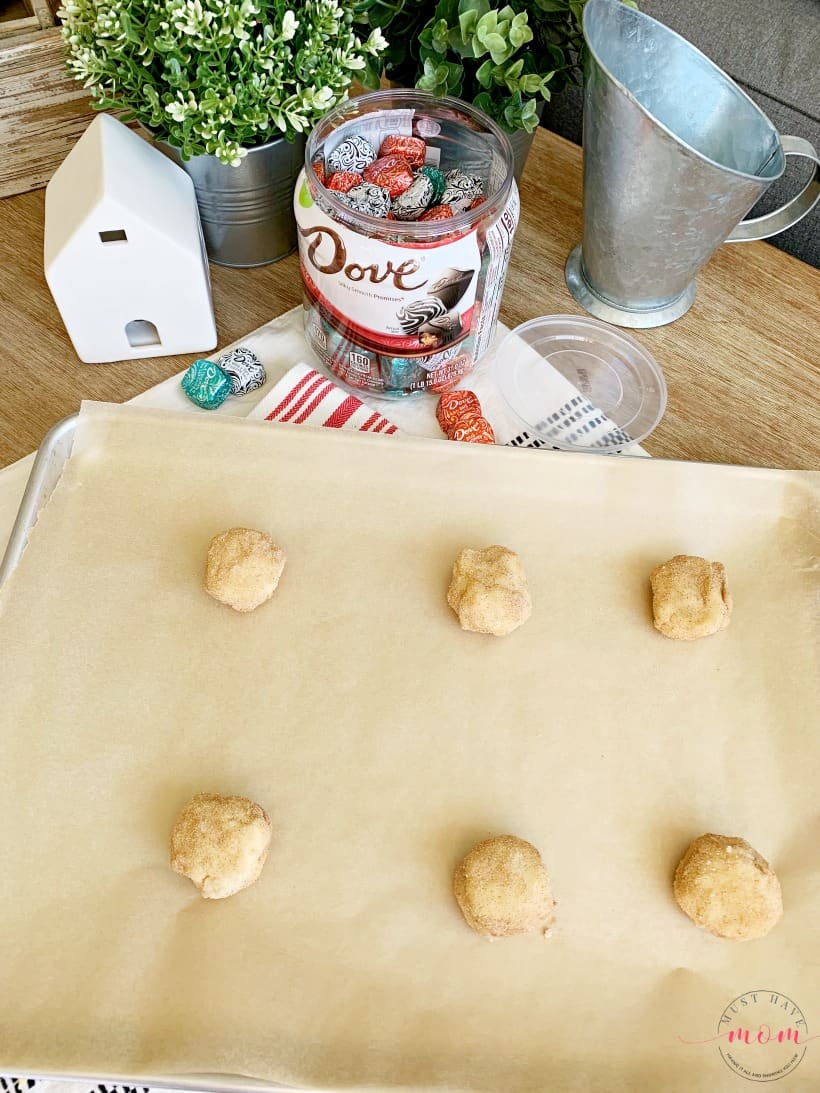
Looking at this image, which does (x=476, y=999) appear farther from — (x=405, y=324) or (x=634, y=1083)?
(x=405, y=324)

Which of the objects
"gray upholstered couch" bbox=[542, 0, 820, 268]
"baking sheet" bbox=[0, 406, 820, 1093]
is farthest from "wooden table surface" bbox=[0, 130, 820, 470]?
"gray upholstered couch" bbox=[542, 0, 820, 268]

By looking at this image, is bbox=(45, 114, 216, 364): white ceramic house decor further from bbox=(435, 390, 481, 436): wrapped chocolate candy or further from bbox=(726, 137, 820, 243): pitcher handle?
bbox=(726, 137, 820, 243): pitcher handle

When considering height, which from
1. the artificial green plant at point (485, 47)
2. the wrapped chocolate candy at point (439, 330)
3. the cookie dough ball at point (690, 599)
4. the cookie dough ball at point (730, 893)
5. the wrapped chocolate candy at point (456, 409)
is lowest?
the cookie dough ball at point (730, 893)

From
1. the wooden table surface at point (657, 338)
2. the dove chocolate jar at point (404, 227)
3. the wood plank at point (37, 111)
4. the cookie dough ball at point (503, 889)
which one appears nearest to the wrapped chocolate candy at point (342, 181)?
the dove chocolate jar at point (404, 227)

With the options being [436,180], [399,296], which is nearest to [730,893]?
[399,296]

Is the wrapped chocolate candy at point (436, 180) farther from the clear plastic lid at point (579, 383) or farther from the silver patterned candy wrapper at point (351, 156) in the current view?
the clear plastic lid at point (579, 383)

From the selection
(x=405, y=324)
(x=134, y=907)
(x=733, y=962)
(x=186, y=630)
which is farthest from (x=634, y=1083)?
(x=405, y=324)
